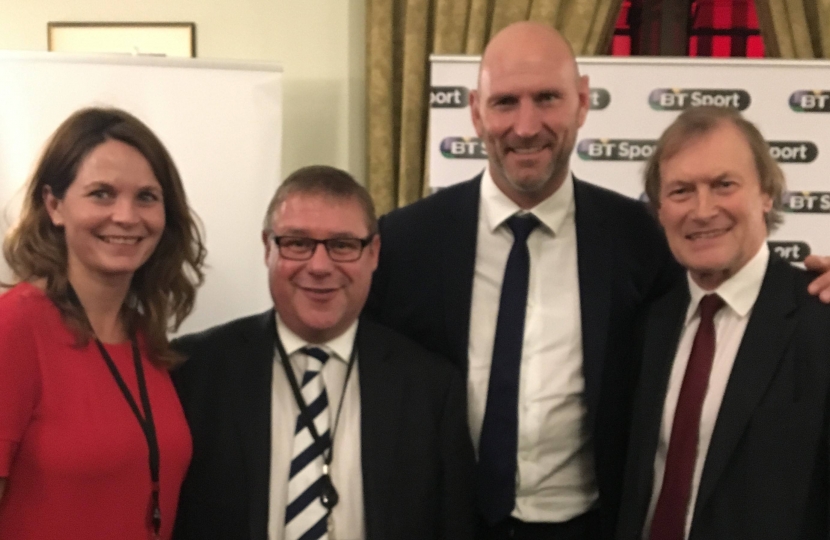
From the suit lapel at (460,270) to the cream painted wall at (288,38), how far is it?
5.76 ft

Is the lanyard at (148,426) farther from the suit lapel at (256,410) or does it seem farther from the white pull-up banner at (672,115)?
the white pull-up banner at (672,115)

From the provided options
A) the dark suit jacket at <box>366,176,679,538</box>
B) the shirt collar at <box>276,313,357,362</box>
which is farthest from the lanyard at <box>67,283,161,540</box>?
the dark suit jacket at <box>366,176,679,538</box>

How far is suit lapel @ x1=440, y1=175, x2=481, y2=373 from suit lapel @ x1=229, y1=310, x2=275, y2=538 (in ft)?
1.65

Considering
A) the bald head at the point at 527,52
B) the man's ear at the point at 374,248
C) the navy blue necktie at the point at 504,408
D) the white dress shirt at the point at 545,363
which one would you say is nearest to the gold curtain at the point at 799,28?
the bald head at the point at 527,52

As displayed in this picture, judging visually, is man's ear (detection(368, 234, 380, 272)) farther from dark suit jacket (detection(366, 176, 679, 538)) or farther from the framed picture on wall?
the framed picture on wall

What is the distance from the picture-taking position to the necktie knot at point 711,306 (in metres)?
1.69

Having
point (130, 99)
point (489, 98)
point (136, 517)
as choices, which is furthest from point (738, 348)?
point (130, 99)

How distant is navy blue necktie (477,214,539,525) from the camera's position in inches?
75.9

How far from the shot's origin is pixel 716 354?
1671 millimetres

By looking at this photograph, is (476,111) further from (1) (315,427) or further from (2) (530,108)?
(1) (315,427)

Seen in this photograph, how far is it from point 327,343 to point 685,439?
0.88m

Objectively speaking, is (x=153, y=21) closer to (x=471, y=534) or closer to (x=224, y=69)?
(x=224, y=69)

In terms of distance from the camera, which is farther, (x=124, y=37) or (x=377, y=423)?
(x=124, y=37)

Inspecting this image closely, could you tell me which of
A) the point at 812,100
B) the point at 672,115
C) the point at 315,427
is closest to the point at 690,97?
the point at 672,115
